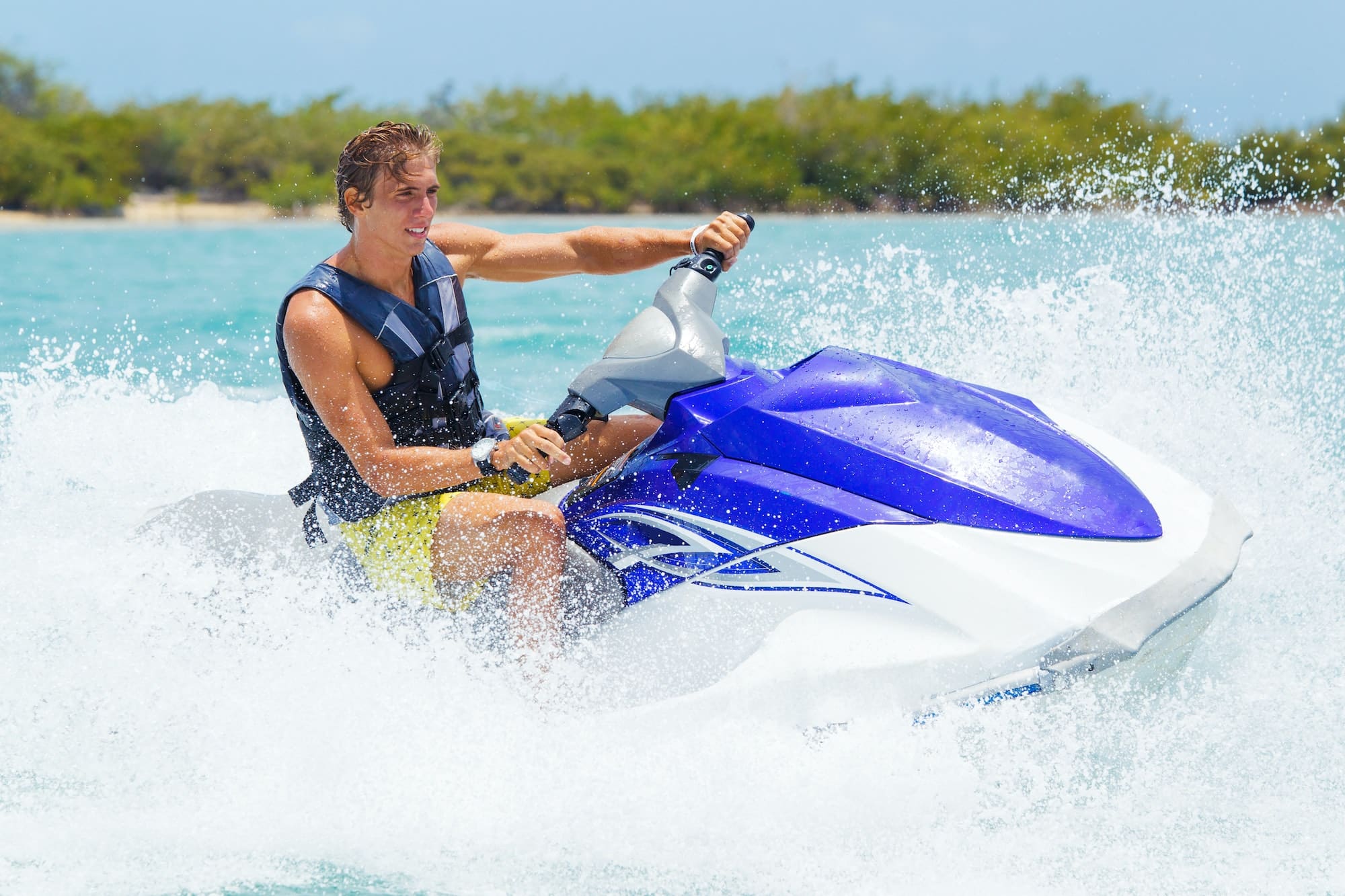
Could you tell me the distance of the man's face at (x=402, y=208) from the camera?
2451mm

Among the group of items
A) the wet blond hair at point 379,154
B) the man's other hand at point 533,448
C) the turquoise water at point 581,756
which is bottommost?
the turquoise water at point 581,756

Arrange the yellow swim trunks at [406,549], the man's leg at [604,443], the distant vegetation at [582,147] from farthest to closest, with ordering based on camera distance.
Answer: the distant vegetation at [582,147]
the man's leg at [604,443]
the yellow swim trunks at [406,549]

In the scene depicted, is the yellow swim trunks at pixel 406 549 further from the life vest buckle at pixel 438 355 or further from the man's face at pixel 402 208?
the man's face at pixel 402 208

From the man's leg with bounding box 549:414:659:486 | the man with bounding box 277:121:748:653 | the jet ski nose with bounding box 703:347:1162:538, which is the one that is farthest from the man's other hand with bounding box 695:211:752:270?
the man's leg with bounding box 549:414:659:486

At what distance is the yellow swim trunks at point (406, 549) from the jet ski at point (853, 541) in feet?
0.37

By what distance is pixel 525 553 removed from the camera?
7.93 feet

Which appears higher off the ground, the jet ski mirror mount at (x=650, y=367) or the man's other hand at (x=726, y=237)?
the man's other hand at (x=726, y=237)

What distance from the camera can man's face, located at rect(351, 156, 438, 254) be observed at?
2451mm

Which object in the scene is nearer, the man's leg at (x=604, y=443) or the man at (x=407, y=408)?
the man at (x=407, y=408)

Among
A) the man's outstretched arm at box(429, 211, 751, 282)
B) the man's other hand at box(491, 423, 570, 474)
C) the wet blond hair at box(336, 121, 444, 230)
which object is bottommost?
the man's other hand at box(491, 423, 570, 474)

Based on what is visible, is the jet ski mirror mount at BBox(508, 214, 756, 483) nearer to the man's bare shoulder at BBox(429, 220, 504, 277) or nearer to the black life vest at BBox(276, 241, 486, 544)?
the black life vest at BBox(276, 241, 486, 544)

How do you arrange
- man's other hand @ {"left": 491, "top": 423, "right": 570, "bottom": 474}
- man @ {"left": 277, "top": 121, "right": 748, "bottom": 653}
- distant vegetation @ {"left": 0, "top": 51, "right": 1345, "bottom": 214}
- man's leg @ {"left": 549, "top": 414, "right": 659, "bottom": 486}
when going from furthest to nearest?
distant vegetation @ {"left": 0, "top": 51, "right": 1345, "bottom": 214}
man's leg @ {"left": 549, "top": 414, "right": 659, "bottom": 486}
man @ {"left": 277, "top": 121, "right": 748, "bottom": 653}
man's other hand @ {"left": 491, "top": 423, "right": 570, "bottom": 474}

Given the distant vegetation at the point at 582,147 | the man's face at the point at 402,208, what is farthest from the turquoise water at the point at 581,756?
the distant vegetation at the point at 582,147

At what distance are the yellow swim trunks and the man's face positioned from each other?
20.4 inches
